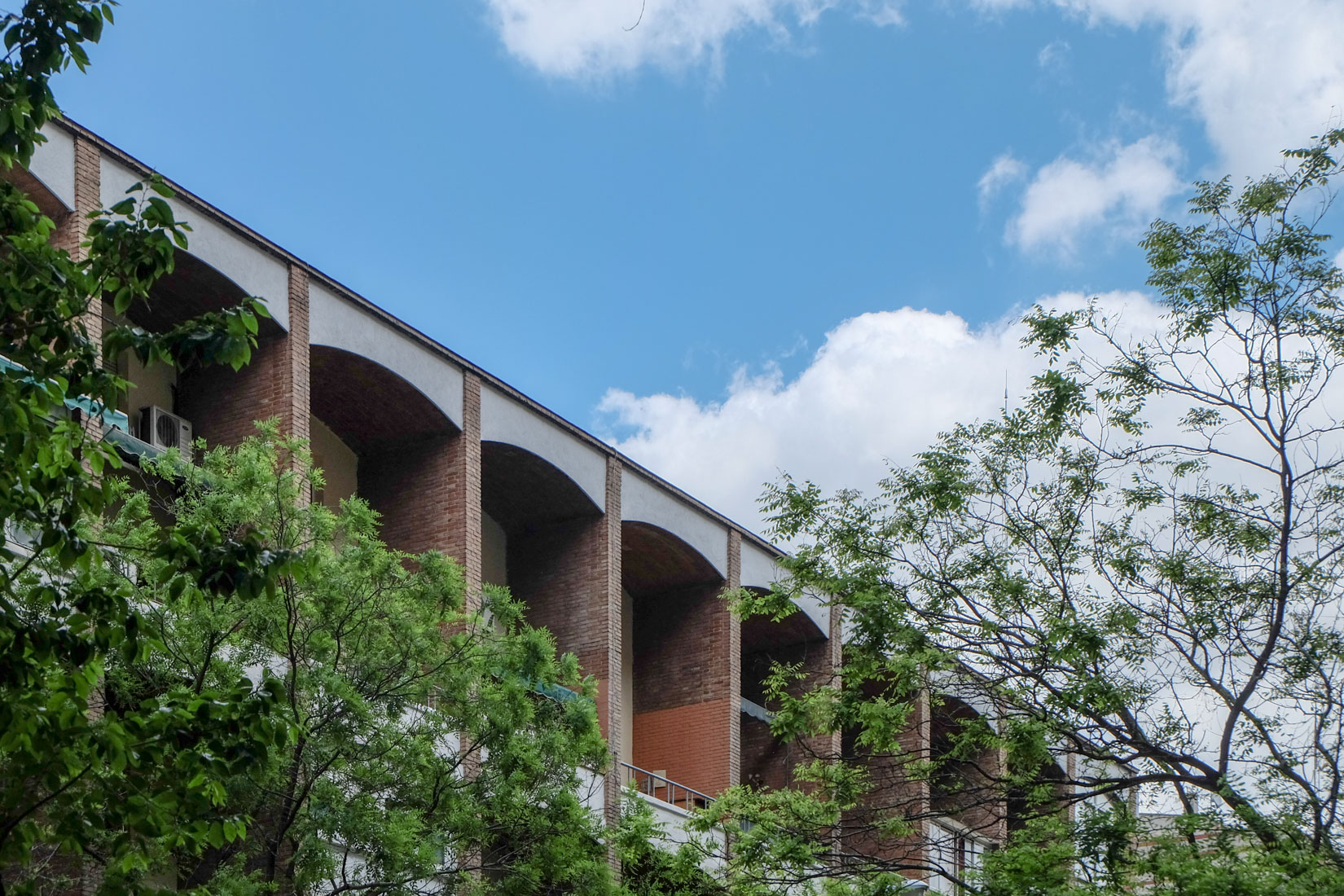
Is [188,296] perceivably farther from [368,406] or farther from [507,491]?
[507,491]

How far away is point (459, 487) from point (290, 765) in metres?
9.30

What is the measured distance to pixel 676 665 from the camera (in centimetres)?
2870

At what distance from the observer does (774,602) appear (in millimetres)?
15750

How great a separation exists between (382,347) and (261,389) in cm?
231

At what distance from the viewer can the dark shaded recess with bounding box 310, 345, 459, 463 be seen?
71.5ft

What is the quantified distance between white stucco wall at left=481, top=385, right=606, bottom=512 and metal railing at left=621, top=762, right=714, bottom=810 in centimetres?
480

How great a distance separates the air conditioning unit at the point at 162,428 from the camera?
19.4 metres

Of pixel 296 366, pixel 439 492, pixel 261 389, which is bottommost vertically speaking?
pixel 439 492

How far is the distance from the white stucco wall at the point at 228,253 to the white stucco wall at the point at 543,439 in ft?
14.0

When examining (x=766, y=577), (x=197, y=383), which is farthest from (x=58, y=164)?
(x=766, y=577)

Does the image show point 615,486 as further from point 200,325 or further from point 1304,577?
point 200,325

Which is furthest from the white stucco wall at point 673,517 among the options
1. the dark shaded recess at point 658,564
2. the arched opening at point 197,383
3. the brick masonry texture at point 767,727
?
the arched opening at point 197,383

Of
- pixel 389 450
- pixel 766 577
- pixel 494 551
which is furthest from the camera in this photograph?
pixel 766 577

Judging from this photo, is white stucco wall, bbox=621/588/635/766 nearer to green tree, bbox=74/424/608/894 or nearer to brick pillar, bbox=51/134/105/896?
green tree, bbox=74/424/608/894
